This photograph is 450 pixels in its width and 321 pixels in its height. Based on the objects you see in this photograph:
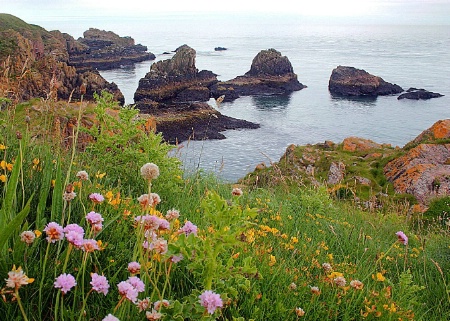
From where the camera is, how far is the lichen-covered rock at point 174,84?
67.1 meters

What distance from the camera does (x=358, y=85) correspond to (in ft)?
253

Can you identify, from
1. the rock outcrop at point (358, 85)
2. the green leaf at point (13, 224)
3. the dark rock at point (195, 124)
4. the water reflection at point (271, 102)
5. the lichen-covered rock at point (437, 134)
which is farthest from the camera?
the rock outcrop at point (358, 85)

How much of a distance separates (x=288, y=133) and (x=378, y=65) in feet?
216

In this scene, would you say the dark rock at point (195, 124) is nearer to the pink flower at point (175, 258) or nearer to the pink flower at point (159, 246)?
the pink flower at point (175, 258)

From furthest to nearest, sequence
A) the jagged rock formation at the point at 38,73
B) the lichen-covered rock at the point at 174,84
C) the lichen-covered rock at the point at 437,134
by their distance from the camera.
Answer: the lichen-covered rock at the point at 174,84 → the lichen-covered rock at the point at 437,134 → the jagged rock formation at the point at 38,73

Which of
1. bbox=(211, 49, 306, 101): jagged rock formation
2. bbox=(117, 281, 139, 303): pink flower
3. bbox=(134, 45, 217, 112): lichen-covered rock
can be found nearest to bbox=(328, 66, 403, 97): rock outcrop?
bbox=(211, 49, 306, 101): jagged rock formation

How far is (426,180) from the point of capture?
13.7m

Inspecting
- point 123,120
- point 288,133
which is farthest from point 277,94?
point 123,120

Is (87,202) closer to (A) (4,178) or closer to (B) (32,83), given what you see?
(A) (4,178)

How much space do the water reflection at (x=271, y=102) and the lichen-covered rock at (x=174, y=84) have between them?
8.53 metres

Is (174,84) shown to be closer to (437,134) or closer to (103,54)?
(103,54)

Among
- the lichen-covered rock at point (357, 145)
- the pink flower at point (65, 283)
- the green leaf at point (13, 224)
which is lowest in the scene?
the lichen-covered rock at point (357, 145)

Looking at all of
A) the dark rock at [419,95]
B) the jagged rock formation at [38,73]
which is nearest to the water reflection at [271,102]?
the dark rock at [419,95]

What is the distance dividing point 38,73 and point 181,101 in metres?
52.5
